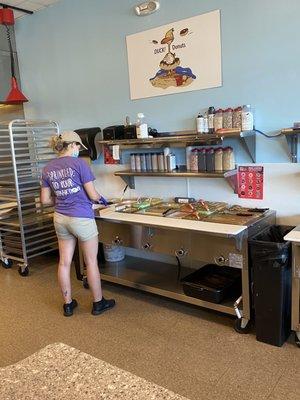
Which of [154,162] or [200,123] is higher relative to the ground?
[200,123]

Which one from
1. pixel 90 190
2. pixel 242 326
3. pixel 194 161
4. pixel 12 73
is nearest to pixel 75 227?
pixel 90 190

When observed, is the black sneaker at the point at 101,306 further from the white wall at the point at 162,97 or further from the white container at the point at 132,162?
the white container at the point at 132,162

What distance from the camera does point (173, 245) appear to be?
278cm

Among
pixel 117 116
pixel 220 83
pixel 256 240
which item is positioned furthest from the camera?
pixel 117 116

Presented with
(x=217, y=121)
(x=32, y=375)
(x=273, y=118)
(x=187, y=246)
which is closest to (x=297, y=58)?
(x=273, y=118)

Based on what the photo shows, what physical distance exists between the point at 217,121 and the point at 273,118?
0.43m

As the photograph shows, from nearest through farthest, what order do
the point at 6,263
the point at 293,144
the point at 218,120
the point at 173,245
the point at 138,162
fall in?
the point at 293,144 → the point at 173,245 → the point at 218,120 → the point at 138,162 → the point at 6,263

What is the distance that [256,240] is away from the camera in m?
2.40

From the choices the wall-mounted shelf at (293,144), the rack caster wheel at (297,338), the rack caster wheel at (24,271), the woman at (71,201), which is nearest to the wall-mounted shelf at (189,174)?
the wall-mounted shelf at (293,144)

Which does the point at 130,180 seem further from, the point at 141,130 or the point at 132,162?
the point at 141,130

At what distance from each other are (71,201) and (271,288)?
5.09 ft

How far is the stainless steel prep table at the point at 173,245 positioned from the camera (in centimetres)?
247

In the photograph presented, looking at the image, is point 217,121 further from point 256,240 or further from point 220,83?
point 256,240

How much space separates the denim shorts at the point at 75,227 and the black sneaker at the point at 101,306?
1.81ft
